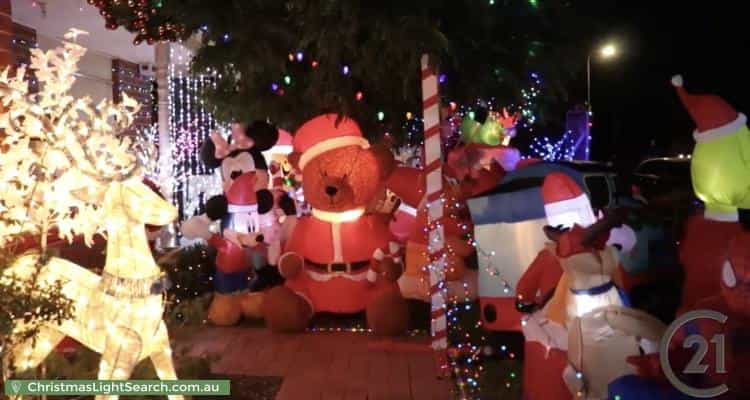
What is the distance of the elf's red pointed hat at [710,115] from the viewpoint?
4.77 m

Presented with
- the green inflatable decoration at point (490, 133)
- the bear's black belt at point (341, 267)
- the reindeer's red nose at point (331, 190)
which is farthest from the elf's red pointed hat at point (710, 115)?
the green inflatable decoration at point (490, 133)

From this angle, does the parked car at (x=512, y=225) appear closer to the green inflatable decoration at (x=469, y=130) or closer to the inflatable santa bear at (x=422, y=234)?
the inflatable santa bear at (x=422, y=234)

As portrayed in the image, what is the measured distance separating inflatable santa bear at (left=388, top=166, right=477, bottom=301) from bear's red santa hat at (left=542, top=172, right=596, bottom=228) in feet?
6.47

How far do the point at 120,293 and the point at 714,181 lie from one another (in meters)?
3.70

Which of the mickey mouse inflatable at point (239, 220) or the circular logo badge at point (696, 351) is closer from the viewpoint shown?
the circular logo badge at point (696, 351)

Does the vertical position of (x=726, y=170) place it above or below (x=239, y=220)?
below

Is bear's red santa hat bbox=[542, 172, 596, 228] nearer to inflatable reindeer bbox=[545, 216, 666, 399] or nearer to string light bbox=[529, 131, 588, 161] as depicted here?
inflatable reindeer bbox=[545, 216, 666, 399]

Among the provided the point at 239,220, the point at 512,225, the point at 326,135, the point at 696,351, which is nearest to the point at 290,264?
the point at 239,220

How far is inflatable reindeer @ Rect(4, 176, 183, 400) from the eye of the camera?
3959 millimetres

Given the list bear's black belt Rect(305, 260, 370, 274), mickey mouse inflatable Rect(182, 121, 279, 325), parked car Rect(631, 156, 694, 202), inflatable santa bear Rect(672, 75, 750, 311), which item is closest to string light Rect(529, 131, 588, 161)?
parked car Rect(631, 156, 694, 202)

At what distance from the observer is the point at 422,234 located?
23.6 feet

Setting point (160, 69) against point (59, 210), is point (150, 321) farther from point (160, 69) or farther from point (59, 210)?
point (160, 69)

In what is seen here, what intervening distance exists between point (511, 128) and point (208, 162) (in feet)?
13.9

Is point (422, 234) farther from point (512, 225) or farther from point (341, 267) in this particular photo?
point (512, 225)
